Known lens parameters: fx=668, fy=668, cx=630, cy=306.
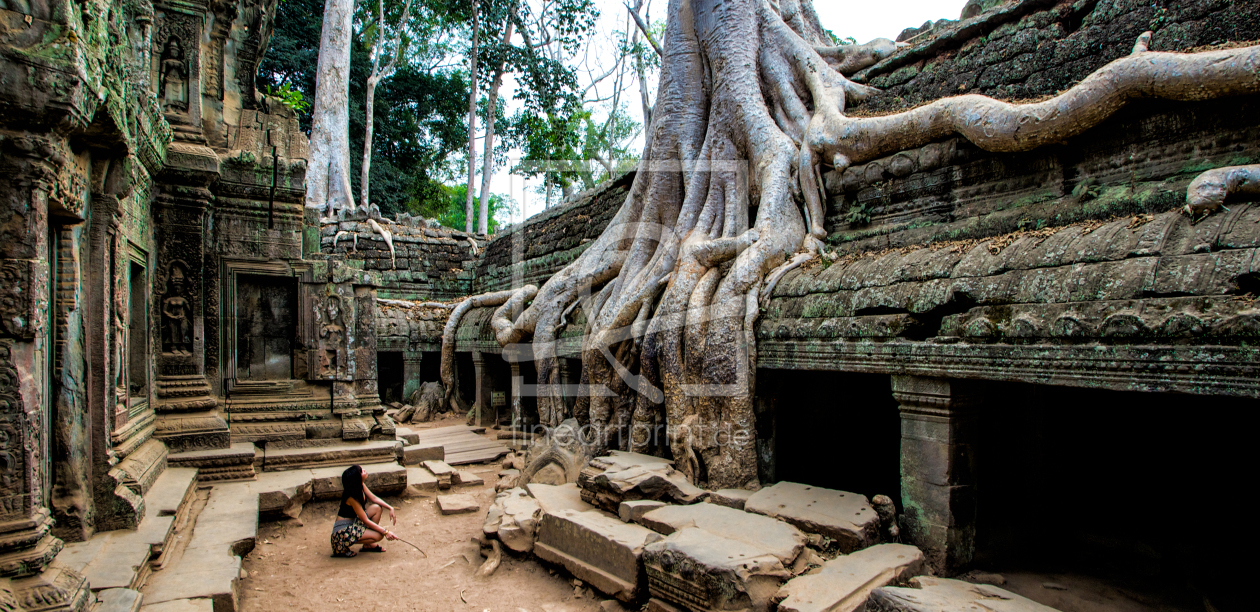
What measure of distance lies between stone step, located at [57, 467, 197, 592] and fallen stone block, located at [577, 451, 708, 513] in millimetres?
2625

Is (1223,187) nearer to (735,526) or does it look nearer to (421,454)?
(735,526)

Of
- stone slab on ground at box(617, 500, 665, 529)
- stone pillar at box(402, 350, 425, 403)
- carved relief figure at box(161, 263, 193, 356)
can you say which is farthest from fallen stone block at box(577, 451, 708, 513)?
stone pillar at box(402, 350, 425, 403)

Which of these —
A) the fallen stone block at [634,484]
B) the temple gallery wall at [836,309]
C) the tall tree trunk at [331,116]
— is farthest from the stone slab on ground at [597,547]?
the tall tree trunk at [331,116]

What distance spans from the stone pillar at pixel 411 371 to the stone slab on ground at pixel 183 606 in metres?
7.91

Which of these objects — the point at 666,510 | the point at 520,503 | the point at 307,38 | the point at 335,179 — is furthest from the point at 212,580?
the point at 307,38

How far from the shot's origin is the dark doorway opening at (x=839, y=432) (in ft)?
18.1

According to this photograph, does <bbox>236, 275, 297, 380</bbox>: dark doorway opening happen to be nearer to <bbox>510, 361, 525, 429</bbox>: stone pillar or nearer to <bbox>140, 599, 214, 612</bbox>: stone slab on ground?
<bbox>510, 361, 525, 429</bbox>: stone pillar

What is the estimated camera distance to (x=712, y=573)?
10.7 feet

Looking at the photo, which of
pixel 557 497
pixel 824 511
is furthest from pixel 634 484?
pixel 824 511

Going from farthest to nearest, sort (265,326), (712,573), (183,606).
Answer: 1. (265,326)
2. (712,573)
3. (183,606)

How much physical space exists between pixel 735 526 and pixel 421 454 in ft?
14.2

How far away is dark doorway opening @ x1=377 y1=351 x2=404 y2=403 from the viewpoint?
1169 cm

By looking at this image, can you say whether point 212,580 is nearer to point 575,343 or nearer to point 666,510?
point 666,510

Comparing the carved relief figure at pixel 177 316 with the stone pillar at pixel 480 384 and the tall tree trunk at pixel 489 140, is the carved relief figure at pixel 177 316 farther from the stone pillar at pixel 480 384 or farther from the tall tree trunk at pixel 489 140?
the tall tree trunk at pixel 489 140
